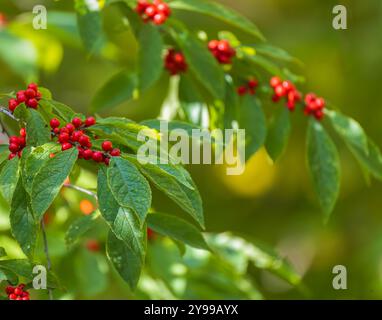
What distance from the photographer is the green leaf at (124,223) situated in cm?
148

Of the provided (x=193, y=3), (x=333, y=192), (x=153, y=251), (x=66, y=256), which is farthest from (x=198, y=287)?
(x=193, y=3)

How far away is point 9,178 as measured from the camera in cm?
152

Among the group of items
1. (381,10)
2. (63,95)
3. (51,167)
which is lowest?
(51,167)

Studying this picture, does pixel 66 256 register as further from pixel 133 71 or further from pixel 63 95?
pixel 63 95

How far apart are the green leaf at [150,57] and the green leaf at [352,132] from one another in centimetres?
55

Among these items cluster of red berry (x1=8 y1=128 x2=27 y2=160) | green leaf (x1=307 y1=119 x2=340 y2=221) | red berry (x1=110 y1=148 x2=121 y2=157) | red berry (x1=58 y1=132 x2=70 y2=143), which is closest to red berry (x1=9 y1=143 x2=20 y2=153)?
cluster of red berry (x1=8 y1=128 x2=27 y2=160)

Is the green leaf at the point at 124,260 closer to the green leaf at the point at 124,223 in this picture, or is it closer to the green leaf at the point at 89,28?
the green leaf at the point at 124,223

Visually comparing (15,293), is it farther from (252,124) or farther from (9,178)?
(252,124)

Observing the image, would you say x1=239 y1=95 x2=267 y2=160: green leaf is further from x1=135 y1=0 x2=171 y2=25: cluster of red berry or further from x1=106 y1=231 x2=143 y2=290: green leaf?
x1=106 y1=231 x2=143 y2=290: green leaf

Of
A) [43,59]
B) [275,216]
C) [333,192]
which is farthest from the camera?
[275,216]

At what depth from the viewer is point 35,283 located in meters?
1.66

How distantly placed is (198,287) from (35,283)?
1.01 metres

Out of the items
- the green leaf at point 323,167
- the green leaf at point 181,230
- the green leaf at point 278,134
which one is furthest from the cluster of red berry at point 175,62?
the green leaf at point 181,230

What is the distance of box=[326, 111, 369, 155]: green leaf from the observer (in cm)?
224
